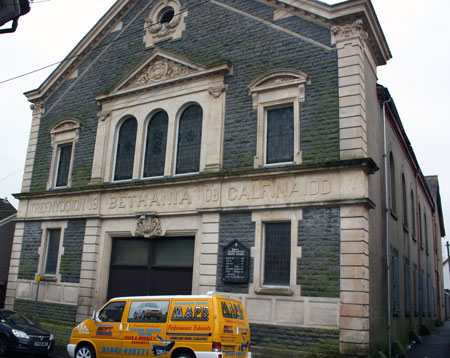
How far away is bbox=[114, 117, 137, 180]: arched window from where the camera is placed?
19.2 m

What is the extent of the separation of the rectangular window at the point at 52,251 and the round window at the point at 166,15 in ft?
33.0

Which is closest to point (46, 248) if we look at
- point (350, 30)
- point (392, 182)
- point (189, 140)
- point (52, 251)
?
point (52, 251)

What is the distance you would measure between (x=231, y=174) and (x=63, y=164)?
368 inches

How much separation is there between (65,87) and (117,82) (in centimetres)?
379

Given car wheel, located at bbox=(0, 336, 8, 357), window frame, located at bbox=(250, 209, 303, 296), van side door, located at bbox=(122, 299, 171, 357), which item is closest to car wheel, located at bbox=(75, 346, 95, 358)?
van side door, located at bbox=(122, 299, 171, 357)

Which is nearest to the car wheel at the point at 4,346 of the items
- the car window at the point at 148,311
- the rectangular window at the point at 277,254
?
the car window at the point at 148,311

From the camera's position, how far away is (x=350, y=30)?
14.9m

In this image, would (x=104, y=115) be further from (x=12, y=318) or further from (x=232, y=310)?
(x=232, y=310)

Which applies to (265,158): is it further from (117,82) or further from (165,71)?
(117,82)

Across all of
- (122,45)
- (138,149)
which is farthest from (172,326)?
(122,45)

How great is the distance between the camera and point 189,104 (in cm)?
1802

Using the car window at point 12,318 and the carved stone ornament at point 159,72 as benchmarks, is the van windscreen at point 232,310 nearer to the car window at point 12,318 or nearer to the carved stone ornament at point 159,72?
→ the car window at point 12,318

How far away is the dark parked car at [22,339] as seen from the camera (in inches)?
562

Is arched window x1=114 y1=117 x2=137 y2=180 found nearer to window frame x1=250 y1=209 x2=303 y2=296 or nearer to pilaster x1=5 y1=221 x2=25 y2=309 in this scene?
pilaster x1=5 y1=221 x2=25 y2=309
